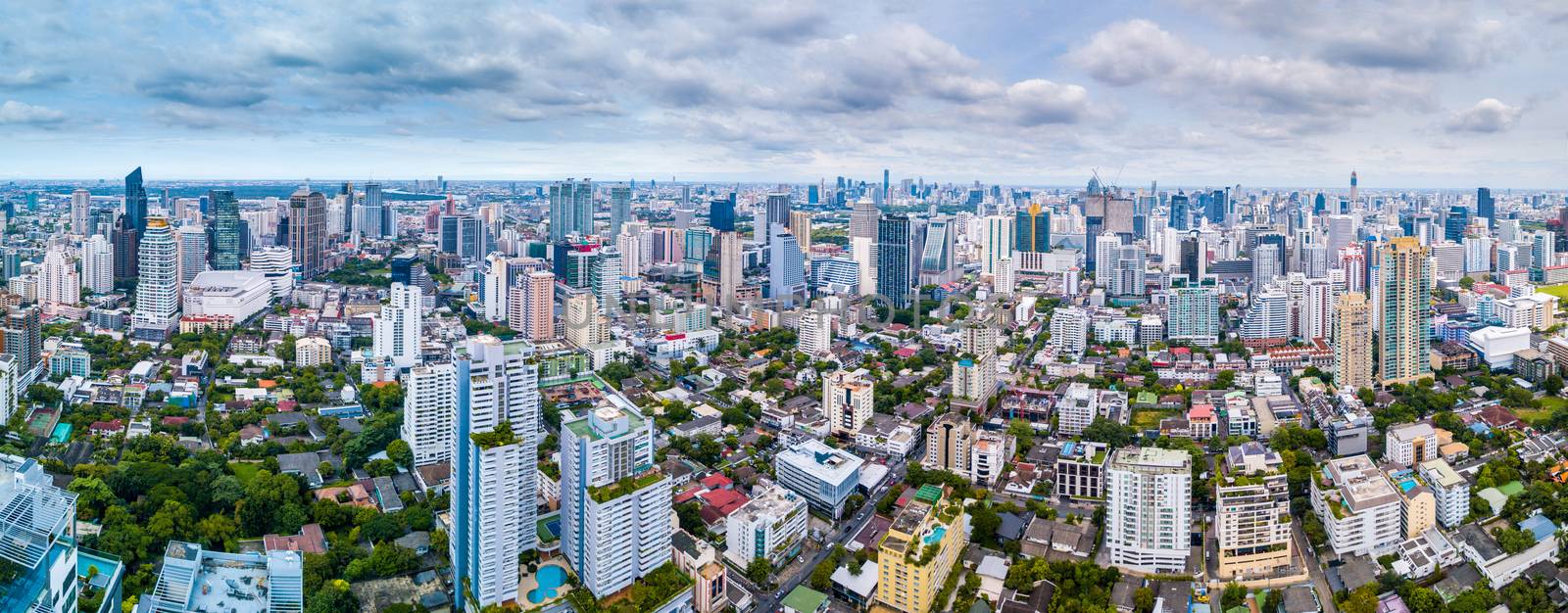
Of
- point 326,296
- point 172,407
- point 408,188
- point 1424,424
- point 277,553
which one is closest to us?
point 277,553

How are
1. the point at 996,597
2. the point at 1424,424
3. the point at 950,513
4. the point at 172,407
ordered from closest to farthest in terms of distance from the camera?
the point at 996,597 → the point at 950,513 → the point at 1424,424 → the point at 172,407

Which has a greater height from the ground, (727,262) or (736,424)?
(727,262)

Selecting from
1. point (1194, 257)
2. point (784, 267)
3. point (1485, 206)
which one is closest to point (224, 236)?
point (784, 267)

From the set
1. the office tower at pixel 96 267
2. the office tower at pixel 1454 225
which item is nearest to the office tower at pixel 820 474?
the office tower at pixel 96 267

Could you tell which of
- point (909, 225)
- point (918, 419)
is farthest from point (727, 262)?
point (918, 419)

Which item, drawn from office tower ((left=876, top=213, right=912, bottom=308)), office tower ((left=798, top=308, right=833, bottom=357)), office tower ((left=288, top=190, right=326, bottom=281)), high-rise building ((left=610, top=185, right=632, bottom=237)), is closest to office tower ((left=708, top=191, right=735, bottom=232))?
high-rise building ((left=610, top=185, right=632, bottom=237))

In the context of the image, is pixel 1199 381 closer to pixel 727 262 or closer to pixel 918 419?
pixel 918 419
